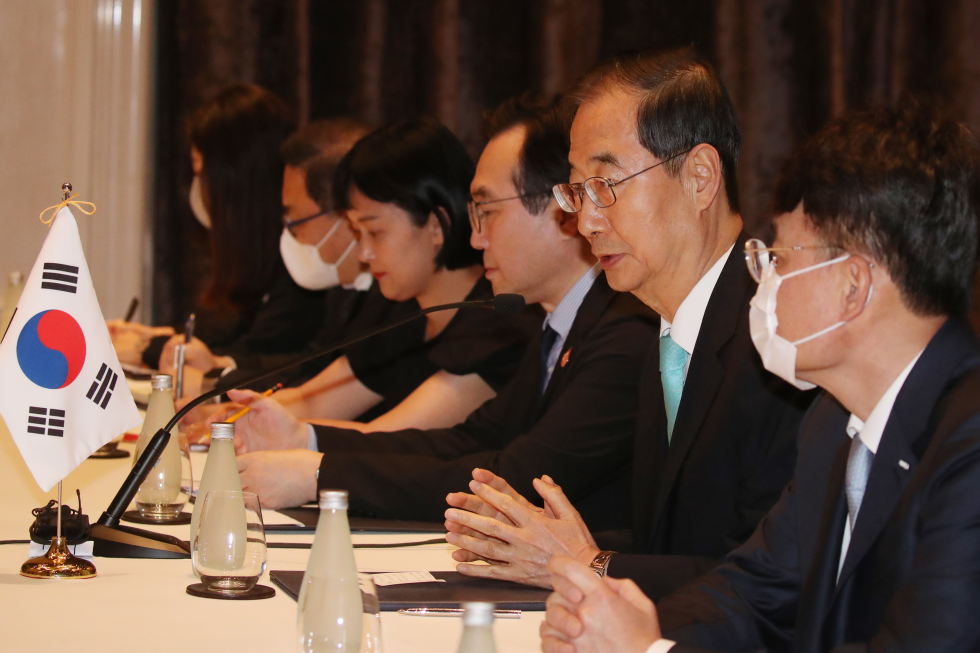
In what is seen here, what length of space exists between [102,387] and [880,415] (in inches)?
40.3

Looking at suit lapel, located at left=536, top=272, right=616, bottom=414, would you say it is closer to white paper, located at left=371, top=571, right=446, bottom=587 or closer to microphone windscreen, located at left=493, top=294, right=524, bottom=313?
microphone windscreen, located at left=493, top=294, right=524, bottom=313

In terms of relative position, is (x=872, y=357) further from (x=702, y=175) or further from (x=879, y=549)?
(x=702, y=175)

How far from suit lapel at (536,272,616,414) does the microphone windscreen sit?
0.30 meters

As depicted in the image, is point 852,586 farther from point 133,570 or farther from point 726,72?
point 726,72

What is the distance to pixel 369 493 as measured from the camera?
6.04ft

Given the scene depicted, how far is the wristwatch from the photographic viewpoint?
143 centimetres

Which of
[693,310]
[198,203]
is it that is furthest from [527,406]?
[198,203]

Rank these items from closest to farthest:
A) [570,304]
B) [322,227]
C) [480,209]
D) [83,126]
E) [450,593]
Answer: [450,593], [570,304], [480,209], [322,227], [83,126]

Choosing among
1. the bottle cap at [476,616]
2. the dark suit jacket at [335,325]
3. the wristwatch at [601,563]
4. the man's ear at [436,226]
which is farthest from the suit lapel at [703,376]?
the dark suit jacket at [335,325]

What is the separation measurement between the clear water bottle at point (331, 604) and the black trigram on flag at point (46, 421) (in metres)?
0.60

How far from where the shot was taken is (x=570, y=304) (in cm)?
209

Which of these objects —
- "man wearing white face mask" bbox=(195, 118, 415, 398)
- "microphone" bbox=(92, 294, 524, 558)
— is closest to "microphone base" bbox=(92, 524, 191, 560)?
"microphone" bbox=(92, 294, 524, 558)

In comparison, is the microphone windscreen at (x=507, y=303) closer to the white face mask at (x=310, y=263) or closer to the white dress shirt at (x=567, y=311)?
the white dress shirt at (x=567, y=311)

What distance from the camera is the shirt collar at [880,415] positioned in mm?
1074
